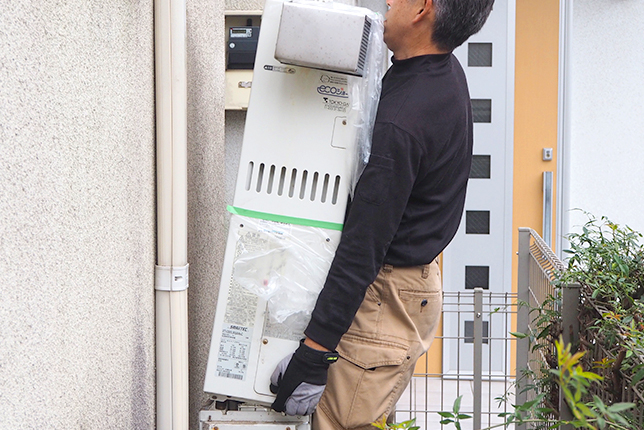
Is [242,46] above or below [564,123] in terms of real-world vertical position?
above

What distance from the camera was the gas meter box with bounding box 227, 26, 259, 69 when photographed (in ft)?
9.36

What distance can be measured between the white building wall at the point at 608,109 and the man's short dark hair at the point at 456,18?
3.11 m

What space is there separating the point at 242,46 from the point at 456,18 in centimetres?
153

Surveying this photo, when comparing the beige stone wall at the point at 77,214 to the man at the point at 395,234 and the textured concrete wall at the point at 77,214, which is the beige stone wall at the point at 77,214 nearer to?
the textured concrete wall at the point at 77,214

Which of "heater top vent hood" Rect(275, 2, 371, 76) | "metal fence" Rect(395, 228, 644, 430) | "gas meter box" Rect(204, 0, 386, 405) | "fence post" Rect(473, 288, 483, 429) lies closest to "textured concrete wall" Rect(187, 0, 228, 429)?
"gas meter box" Rect(204, 0, 386, 405)

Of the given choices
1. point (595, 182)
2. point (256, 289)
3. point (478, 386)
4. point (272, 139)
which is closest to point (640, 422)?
point (256, 289)

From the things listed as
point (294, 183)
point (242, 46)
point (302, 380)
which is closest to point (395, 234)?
point (294, 183)

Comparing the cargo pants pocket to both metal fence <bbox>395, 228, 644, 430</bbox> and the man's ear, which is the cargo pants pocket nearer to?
metal fence <bbox>395, 228, 644, 430</bbox>

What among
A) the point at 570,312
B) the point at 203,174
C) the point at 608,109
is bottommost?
the point at 570,312

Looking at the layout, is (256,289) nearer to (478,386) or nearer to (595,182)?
(478,386)

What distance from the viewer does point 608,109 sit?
4.37 meters

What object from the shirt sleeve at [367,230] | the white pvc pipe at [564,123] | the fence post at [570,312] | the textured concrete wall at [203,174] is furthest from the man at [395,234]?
the white pvc pipe at [564,123]

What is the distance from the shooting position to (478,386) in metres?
2.82

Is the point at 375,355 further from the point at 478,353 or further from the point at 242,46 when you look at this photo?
the point at 242,46
